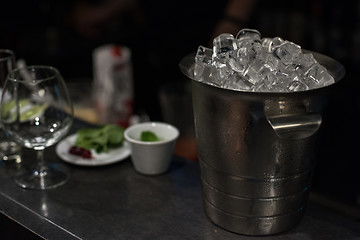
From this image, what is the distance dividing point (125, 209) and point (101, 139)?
1.04ft

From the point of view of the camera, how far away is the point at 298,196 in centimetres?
105

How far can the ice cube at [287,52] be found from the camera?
963 millimetres

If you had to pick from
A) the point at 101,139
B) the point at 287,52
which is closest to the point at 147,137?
the point at 101,139

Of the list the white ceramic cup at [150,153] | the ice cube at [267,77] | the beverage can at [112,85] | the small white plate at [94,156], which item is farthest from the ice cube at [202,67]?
the beverage can at [112,85]

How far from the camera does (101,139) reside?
4.70 ft

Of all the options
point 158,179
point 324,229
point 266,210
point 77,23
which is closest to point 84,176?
point 158,179

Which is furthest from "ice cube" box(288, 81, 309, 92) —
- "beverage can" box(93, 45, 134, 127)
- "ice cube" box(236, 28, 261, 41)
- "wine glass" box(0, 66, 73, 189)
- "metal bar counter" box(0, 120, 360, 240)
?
"beverage can" box(93, 45, 134, 127)

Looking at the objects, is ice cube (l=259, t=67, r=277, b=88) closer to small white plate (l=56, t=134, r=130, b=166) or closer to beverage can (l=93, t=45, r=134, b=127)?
small white plate (l=56, t=134, r=130, b=166)

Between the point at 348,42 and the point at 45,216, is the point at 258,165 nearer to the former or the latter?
the point at 45,216

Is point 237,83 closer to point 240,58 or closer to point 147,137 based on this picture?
point 240,58

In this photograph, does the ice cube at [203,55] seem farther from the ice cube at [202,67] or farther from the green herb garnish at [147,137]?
the green herb garnish at [147,137]

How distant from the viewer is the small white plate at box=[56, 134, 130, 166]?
4.49ft

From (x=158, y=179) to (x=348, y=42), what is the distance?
7.38 feet

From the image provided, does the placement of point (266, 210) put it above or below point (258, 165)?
below
